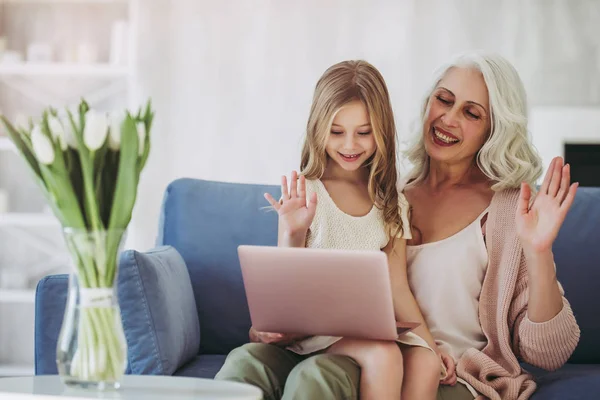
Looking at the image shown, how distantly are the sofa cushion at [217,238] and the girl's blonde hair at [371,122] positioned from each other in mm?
349

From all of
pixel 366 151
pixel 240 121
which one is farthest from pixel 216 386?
pixel 240 121

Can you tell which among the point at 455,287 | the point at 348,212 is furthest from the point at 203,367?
the point at 455,287

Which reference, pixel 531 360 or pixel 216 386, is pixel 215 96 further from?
pixel 216 386

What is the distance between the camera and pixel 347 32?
437 centimetres

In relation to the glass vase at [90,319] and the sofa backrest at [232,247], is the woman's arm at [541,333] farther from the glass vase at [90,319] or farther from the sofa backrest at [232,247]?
the glass vase at [90,319]

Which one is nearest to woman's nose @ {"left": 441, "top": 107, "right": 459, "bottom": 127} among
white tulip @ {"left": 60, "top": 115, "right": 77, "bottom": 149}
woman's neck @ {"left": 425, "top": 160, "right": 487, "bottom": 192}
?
woman's neck @ {"left": 425, "top": 160, "right": 487, "bottom": 192}

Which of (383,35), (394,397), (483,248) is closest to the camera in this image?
(394,397)

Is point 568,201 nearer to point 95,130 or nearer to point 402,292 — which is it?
point 402,292

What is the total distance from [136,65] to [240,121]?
590 millimetres

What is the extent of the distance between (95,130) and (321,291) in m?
0.58

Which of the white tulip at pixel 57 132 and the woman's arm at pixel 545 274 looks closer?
the white tulip at pixel 57 132

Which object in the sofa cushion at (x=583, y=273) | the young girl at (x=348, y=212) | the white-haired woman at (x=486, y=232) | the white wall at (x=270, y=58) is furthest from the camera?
the white wall at (x=270, y=58)

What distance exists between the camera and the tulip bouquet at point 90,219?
50.2 inches

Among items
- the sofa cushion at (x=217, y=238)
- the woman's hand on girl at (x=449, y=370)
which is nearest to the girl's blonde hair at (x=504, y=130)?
the woman's hand on girl at (x=449, y=370)
